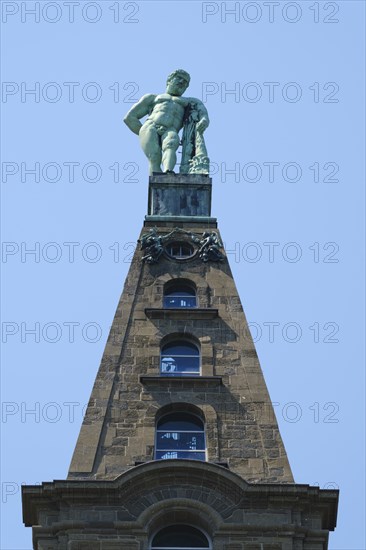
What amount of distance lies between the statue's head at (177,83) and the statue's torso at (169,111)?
Answer: 303mm

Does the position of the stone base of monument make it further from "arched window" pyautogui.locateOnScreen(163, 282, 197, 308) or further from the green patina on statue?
"arched window" pyautogui.locateOnScreen(163, 282, 197, 308)

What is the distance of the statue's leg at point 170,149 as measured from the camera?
77875 millimetres

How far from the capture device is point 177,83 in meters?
→ 80.6

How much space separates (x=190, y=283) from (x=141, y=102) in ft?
36.9

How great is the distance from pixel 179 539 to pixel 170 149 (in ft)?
67.4

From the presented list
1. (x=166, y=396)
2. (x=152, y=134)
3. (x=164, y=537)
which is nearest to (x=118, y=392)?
(x=166, y=396)

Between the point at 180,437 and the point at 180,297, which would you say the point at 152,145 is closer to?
the point at 180,297

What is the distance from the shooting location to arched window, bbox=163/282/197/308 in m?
71.0

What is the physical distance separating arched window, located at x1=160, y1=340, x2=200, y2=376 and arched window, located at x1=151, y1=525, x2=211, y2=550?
22.7 ft

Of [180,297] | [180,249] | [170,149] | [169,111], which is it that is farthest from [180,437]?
[169,111]

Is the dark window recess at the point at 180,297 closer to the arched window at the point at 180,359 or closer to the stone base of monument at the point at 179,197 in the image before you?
the arched window at the point at 180,359

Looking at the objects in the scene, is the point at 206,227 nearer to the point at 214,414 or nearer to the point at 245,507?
the point at 214,414

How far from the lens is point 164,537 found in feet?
202

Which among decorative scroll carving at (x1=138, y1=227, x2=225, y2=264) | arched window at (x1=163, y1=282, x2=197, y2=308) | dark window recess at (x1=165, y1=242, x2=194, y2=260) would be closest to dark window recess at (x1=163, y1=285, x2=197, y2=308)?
arched window at (x1=163, y1=282, x2=197, y2=308)
